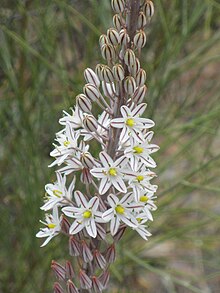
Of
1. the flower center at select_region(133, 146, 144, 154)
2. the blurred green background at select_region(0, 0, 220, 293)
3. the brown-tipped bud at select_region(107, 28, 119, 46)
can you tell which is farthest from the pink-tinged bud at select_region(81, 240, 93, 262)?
the blurred green background at select_region(0, 0, 220, 293)

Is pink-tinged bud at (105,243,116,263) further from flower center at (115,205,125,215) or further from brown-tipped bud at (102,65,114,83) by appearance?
brown-tipped bud at (102,65,114,83)

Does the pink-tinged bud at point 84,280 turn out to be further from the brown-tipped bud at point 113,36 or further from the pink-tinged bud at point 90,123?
the brown-tipped bud at point 113,36

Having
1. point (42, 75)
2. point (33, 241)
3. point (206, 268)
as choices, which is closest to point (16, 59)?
point (42, 75)

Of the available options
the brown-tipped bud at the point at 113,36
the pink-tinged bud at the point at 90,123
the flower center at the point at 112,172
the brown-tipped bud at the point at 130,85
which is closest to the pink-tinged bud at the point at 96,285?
the flower center at the point at 112,172

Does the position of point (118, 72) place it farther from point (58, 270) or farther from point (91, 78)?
point (58, 270)

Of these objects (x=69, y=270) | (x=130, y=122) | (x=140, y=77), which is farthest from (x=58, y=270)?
(x=140, y=77)

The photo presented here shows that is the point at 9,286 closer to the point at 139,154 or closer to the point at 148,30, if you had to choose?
the point at 148,30
